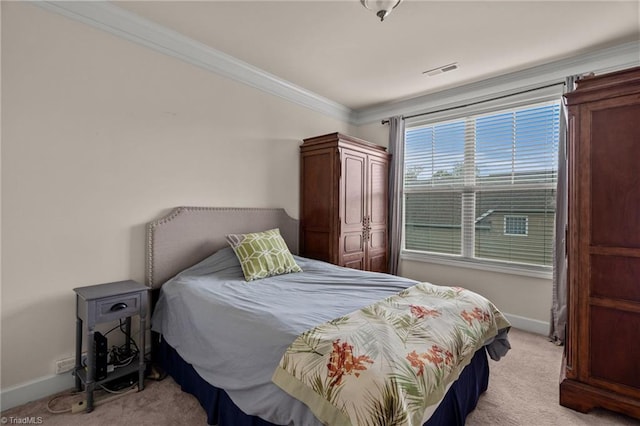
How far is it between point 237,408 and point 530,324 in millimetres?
3095

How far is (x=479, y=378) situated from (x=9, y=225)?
10.3 ft

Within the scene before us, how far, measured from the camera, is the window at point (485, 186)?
3.15 m

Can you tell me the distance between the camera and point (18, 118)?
1905mm

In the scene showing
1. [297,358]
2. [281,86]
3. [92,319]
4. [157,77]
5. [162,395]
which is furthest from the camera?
[281,86]

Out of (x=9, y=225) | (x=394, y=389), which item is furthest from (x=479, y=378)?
(x=9, y=225)

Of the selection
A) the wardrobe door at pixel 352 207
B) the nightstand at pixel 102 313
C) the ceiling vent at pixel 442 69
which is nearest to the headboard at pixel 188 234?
the nightstand at pixel 102 313

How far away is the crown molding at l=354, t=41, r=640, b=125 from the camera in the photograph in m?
2.69

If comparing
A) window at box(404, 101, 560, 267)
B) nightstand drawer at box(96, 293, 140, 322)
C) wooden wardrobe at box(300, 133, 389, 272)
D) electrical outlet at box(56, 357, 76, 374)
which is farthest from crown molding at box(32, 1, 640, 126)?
electrical outlet at box(56, 357, 76, 374)

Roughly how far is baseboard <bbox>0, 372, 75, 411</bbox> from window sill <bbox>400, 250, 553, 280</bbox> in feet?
A: 11.8

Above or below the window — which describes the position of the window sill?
below

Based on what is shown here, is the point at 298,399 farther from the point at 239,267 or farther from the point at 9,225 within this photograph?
the point at 9,225

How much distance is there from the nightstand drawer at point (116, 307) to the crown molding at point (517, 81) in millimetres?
3674

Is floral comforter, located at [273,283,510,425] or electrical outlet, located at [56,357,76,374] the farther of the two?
electrical outlet, located at [56,357,76,374]

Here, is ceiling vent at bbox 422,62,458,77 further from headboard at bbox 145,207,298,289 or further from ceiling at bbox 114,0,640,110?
headboard at bbox 145,207,298,289
